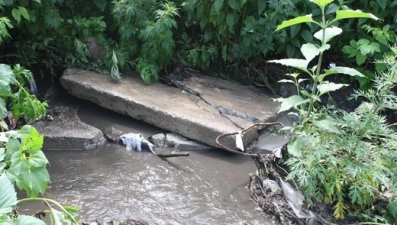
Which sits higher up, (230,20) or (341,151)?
(230,20)

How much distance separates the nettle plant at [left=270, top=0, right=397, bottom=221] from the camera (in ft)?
8.66

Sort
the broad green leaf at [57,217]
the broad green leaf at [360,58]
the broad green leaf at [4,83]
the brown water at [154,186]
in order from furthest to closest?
the broad green leaf at [360,58], the brown water at [154,186], the broad green leaf at [4,83], the broad green leaf at [57,217]

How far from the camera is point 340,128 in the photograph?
111 inches

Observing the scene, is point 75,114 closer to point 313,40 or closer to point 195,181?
point 195,181

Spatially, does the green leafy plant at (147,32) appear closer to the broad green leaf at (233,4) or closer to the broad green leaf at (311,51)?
the broad green leaf at (233,4)

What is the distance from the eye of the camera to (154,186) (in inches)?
130

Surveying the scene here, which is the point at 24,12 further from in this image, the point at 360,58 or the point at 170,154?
the point at 360,58

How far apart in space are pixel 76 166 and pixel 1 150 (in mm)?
1631

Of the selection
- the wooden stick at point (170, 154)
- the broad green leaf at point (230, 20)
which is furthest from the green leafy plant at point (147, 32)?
the wooden stick at point (170, 154)

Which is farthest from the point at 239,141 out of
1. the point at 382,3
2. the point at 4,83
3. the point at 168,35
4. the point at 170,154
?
the point at 382,3

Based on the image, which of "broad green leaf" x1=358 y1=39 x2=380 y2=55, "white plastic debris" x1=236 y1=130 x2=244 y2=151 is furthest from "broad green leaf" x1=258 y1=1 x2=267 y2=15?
"white plastic debris" x1=236 y1=130 x2=244 y2=151

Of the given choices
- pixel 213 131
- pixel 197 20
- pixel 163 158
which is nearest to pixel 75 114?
pixel 163 158

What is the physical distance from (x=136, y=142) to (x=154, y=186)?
62cm

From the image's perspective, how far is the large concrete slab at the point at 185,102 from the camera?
3.84m
